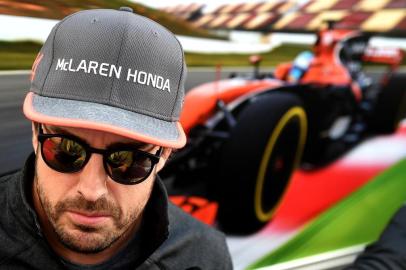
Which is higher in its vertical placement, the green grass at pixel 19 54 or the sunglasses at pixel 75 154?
the green grass at pixel 19 54

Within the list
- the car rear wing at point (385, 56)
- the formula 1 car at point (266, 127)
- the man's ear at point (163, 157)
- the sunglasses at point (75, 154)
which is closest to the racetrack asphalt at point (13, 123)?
the sunglasses at point (75, 154)

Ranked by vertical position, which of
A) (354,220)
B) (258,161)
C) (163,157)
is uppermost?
(163,157)

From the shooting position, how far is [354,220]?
2.27 m

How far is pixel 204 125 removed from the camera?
5.93 feet

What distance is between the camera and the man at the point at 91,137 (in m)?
1.13

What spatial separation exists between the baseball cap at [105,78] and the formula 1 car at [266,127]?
0.52 meters

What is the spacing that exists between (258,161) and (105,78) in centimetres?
84

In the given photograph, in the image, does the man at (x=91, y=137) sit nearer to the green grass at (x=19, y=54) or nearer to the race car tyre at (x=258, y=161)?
the green grass at (x=19, y=54)

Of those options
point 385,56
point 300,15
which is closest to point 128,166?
point 300,15

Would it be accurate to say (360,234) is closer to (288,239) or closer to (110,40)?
(288,239)

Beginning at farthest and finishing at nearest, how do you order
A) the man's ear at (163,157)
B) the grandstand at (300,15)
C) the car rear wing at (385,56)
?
the car rear wing at (385,56), the grandstand at (300,15), the man's ear at (163,157)

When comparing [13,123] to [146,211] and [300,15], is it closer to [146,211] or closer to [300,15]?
[146,211]

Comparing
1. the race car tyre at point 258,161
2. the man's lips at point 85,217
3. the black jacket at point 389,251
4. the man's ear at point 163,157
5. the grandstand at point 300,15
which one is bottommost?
the black jacket at point 389,251

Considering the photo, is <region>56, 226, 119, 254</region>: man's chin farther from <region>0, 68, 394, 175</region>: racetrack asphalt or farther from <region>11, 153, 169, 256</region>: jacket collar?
<region>0, 68, 394, 175</region>: racetrack asphalt
